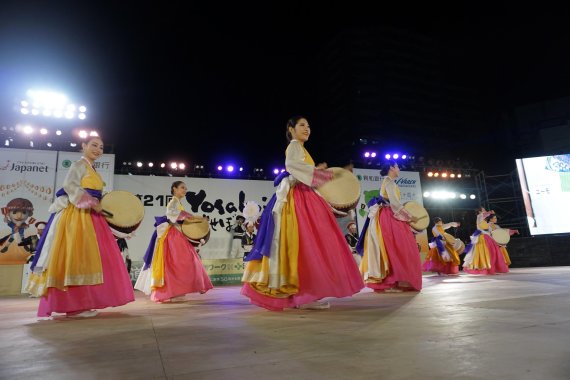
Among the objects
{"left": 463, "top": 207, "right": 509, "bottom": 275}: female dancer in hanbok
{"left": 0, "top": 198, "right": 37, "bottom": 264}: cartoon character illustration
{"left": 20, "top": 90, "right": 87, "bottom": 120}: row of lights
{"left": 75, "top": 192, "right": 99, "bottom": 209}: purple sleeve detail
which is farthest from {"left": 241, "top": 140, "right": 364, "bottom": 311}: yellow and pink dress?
{"left": 20, "top": 90, "right": 87, "bottom": 120}: row of lights

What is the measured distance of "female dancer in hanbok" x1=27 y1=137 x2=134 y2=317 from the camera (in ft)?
9.07

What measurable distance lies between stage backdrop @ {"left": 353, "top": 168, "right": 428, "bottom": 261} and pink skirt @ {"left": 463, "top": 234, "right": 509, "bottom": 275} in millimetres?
2695

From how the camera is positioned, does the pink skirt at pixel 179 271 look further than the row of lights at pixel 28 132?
No

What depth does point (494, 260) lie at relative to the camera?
796 cm

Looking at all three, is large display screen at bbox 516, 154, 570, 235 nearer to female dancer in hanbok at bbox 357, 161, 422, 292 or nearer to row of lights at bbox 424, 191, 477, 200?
row of lights at bbox 424, 191, 477, 200

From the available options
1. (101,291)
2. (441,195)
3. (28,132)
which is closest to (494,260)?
(441,195)

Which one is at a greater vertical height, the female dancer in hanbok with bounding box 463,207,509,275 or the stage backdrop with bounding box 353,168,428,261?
the stage backdrop with bounding box 353,168,428,261

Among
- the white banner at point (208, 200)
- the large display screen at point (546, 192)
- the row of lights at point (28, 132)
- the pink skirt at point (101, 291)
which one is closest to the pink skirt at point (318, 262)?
the pink skirt at point (101, 291)

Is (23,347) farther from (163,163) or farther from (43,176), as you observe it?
(163,163)

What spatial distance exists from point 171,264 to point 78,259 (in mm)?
1755

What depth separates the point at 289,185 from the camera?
295cm

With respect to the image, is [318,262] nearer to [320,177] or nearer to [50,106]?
[320,177]

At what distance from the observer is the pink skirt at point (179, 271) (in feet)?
14.4

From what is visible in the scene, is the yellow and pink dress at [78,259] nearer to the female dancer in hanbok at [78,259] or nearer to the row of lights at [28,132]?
the female dancer in hanbok at [78,259]
